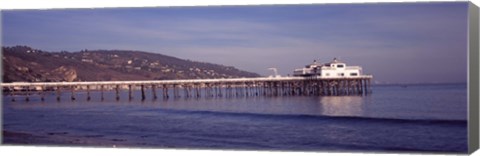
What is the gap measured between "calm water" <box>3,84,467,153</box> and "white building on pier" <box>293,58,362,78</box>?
1.51 feet

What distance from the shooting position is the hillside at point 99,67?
11104mm

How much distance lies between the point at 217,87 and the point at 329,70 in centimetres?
188

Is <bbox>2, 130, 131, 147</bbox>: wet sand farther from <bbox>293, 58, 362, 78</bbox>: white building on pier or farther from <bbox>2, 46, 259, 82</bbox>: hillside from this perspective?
<bbox>293, 58, 362, 78</bbox>: white building on pier

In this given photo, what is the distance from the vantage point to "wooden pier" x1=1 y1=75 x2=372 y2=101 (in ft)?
37.4

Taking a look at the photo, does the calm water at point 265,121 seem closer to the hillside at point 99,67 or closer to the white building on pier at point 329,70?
the hillside at point 99,67

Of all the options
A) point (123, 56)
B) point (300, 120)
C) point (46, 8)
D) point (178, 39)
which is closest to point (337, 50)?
point (300, 120)

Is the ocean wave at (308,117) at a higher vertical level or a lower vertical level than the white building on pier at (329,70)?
lower

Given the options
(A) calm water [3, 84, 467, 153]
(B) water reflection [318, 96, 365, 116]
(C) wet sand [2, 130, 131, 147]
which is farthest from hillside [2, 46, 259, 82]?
(B) water reflection [318, 96, 365, 116]

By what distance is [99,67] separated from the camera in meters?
11.8

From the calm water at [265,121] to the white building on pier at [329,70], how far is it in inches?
18.1

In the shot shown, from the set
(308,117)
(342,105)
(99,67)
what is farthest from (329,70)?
(99,67)

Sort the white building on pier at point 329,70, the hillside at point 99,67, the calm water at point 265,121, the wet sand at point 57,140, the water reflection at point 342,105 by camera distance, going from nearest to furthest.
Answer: the calm water at point 265,121
the wet sand at point 57,140
the white building on pier at point 329,70
the hillside at point 99,67
the water reflection at point 342,105

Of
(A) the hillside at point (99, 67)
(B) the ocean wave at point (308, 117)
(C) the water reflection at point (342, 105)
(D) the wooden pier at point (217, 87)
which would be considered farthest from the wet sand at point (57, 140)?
(C) the water reflection at point (342, 105)

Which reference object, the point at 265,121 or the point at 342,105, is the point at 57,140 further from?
the point at 342,105
